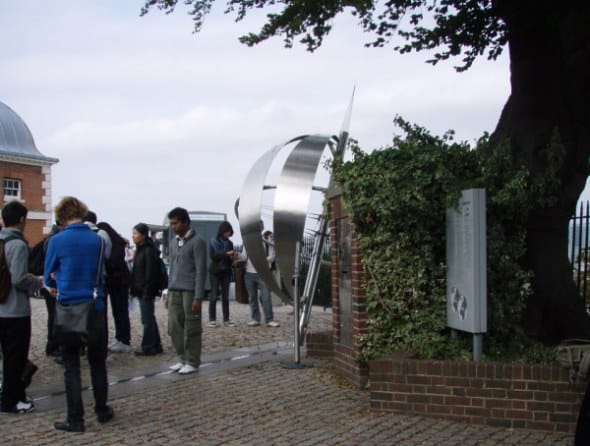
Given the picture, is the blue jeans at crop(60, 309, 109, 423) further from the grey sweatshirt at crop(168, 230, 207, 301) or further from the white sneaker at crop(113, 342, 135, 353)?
the white sneaker at crop(113, 342, 135, 353)

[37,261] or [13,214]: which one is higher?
[13,214]

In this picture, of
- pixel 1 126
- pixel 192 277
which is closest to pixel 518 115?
pixel 192 277

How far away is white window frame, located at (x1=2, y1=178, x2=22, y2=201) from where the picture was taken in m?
47.1

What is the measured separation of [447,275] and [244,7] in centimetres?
524

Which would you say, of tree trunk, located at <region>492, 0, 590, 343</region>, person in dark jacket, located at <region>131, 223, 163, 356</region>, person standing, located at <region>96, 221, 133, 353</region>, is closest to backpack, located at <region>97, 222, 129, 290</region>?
person standing, located at <region>96, 221, 133, 353</region>

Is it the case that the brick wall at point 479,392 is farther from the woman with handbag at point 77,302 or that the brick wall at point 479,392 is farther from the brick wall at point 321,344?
the brick wall at point 321,344

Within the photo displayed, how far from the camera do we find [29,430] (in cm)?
659

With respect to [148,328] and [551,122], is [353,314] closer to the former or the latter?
[551,122]

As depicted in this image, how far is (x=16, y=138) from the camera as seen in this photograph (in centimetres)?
4891

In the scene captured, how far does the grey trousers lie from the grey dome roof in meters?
40.9

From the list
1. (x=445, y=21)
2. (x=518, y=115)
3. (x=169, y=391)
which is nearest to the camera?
(x=169, y=391)

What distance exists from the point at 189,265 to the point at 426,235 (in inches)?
123

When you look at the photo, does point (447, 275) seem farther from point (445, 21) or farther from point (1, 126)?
point (1, 126)

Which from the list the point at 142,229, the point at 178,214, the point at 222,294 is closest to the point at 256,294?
the point at 222,294
